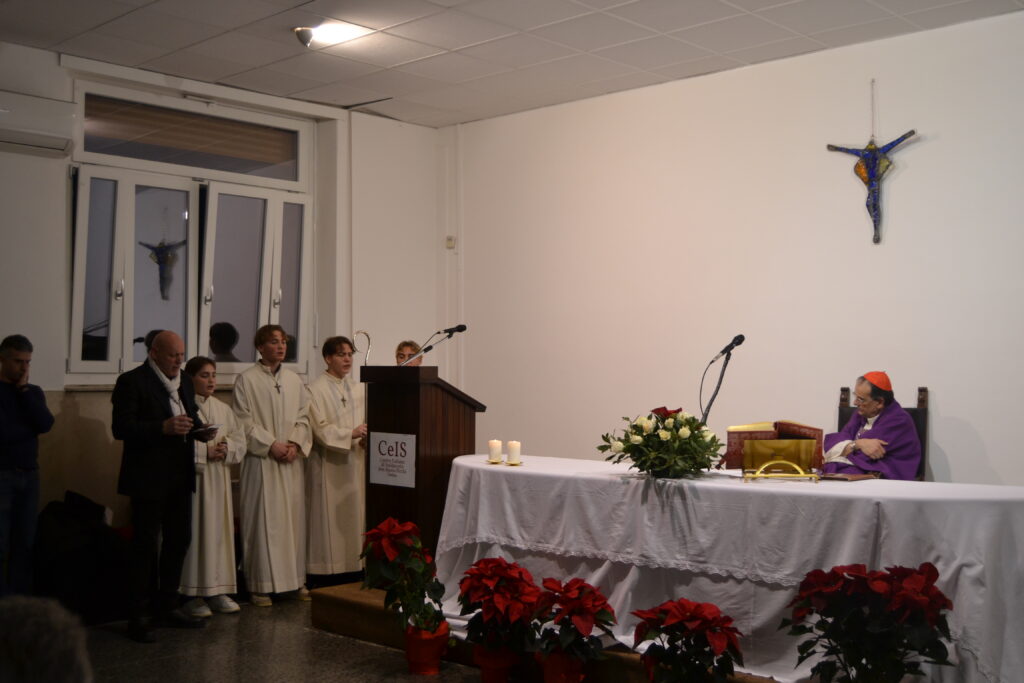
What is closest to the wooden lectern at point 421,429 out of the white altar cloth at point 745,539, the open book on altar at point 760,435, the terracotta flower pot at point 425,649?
the white altar cloth at point 745,539

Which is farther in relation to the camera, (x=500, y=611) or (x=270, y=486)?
(x=270, y=486)

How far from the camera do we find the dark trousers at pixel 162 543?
5480mm

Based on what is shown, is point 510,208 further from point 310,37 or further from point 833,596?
point 833,596

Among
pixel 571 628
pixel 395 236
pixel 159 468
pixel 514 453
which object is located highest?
pixel 395 236

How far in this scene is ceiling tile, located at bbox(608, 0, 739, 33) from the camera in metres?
5.53

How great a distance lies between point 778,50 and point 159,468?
14.1 ft

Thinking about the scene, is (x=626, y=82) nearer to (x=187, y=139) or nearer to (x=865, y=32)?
(x=865, y=32)

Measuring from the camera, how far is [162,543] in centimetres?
572

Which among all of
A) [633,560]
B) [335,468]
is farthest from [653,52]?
[633,560]

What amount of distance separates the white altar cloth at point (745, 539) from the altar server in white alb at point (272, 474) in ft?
5.33

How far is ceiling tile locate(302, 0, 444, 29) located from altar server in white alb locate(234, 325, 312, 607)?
187 cm

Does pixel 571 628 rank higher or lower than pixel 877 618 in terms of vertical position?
lower

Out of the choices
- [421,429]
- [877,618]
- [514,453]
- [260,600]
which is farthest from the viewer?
[260,600]

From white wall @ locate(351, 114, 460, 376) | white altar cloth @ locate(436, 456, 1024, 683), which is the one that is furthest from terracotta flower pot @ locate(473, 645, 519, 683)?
white wall @ locate(351, 114, 460, 376)
